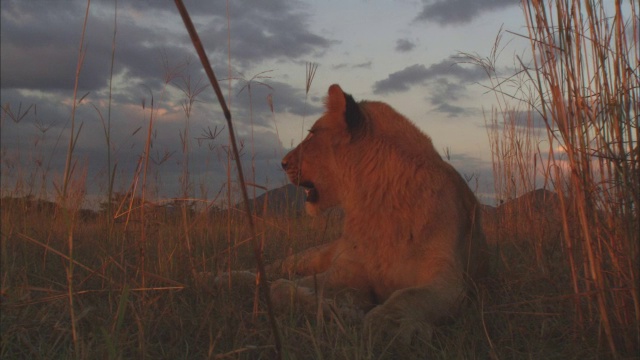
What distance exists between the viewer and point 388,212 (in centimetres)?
310

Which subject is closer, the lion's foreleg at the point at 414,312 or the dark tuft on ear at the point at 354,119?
the lion's foreleg at the point at 414,312

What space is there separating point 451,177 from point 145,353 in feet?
6.55

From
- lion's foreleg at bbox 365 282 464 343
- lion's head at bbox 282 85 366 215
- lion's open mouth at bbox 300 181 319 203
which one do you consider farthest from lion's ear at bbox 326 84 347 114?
lion's foreleg at bbox 365 282 464 343

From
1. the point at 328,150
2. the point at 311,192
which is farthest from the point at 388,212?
the point at 311,192

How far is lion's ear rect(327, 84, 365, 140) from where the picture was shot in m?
3.39

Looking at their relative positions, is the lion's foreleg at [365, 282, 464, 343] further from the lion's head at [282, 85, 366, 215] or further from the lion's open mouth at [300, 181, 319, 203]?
the lion's open mouth at [300, 181, 319, 203]

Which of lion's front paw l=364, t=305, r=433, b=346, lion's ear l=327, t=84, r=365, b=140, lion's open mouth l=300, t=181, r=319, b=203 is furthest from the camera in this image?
lion's open mouth l=300, t=181, r=319, b=203

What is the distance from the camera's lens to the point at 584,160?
2.04 m

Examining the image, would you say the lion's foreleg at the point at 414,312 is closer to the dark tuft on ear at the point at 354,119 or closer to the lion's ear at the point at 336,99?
the dark tuft on ear at the point at 354,119

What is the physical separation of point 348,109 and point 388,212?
2.26 ft

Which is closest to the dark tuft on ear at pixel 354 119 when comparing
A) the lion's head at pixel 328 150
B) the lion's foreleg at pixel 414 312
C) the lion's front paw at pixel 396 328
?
the lion's head at pixel 328 150

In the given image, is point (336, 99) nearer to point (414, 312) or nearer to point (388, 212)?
point (388, 212)

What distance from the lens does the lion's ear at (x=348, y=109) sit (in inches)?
134

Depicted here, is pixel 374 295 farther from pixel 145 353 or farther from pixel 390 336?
pixel 145 353
